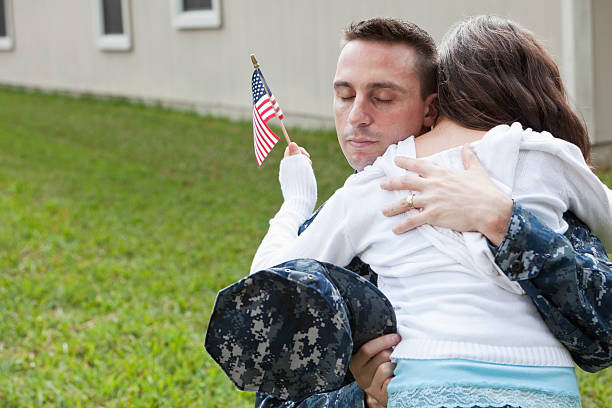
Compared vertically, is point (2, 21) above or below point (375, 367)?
above

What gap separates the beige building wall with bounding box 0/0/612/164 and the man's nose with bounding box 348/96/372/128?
17.3 feet

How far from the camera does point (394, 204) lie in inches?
75.7

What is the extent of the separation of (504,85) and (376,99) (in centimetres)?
36

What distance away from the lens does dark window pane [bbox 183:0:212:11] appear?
13.5 m

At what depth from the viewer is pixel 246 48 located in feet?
41.4

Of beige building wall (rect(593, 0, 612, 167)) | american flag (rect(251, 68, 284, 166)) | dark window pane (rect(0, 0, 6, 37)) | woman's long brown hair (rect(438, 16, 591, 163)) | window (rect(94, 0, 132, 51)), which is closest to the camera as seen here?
woman's long brown hair (rect(438, 16, 591, 163))

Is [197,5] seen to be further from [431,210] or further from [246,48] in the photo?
[431,210]

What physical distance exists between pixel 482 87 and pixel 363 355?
756 millimetres

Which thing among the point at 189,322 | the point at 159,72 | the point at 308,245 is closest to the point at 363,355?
→ the point at 308,245

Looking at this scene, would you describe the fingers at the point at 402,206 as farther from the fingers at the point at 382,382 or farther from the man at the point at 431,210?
the fingers at the point at 382,382

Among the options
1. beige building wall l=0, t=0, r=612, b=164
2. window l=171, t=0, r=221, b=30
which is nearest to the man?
beige building wall l=0, t=0, r=612, b=164

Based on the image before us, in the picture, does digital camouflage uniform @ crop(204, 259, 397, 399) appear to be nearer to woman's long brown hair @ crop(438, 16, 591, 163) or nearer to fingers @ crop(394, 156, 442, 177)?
fingers @ crop(394, 156, 442, 177)

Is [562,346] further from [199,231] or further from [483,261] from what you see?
[199,231]

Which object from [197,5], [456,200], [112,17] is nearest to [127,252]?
[456,200]
